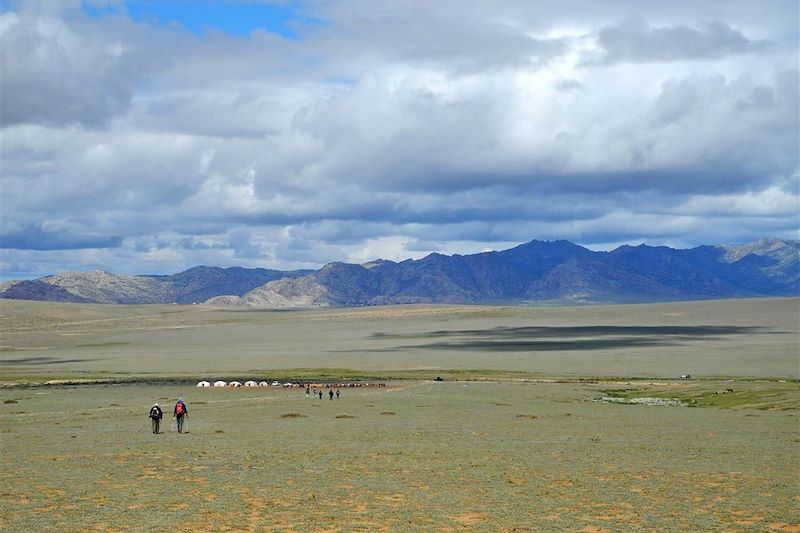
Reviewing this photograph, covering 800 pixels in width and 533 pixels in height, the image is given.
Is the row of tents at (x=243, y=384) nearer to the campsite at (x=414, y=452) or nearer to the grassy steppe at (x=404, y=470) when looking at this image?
the campsite at (x=414, y=452)

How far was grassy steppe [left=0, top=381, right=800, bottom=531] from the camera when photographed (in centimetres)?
2631

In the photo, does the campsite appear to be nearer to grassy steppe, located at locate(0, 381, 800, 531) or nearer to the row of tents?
grassy steppe, located at locate(0, 381, 800, 531)

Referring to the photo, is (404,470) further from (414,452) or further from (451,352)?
(451,352)

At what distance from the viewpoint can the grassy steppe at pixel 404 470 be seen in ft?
86.3

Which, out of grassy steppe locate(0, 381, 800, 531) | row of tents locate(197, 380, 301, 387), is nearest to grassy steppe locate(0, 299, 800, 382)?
row of tents locate(197, 380, 301, 387)

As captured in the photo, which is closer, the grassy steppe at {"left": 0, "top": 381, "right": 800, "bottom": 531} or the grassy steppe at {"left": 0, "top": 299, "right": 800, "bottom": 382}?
the grassy steppe at {"left": 0, "top": 381, "right": 800, "bottom": 531}

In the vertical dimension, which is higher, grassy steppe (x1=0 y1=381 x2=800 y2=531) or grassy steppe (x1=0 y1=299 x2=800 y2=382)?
grassy steppe (x1=0 y1=381 x2=800 y2=531)

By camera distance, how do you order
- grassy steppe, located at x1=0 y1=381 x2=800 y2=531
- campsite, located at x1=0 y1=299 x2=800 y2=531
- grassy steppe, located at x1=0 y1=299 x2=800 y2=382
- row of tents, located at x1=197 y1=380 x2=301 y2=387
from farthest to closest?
1. grassy steppe, located at x1=0 y1=299 x2=800 y2=382
2. row of tents, located at x1=197 y1=380 x2=301 y2=387
3. campsite, located at x1=0 y1=299 x2=800 y2=531
4. grassy steppe, located at x1=0 y1=381 x2=800 y2=531

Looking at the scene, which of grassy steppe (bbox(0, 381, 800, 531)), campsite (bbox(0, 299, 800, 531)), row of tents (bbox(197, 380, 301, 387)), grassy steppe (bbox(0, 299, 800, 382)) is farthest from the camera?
grassy steppe (bbox(0, 299, 800, 382))

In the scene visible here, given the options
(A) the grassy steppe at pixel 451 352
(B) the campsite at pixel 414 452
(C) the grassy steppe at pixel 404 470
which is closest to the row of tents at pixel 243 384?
(B) the campsite at pixel 414 452

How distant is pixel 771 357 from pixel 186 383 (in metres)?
73.3

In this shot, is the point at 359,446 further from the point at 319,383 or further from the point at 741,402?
the point at 319,383

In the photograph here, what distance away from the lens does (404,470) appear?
35.1 meters

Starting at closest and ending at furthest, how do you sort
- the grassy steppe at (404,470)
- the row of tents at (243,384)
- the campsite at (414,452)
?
the grassy steppe at (404,470) < the campsite at (414,452) < the row of tents at (243,384)
